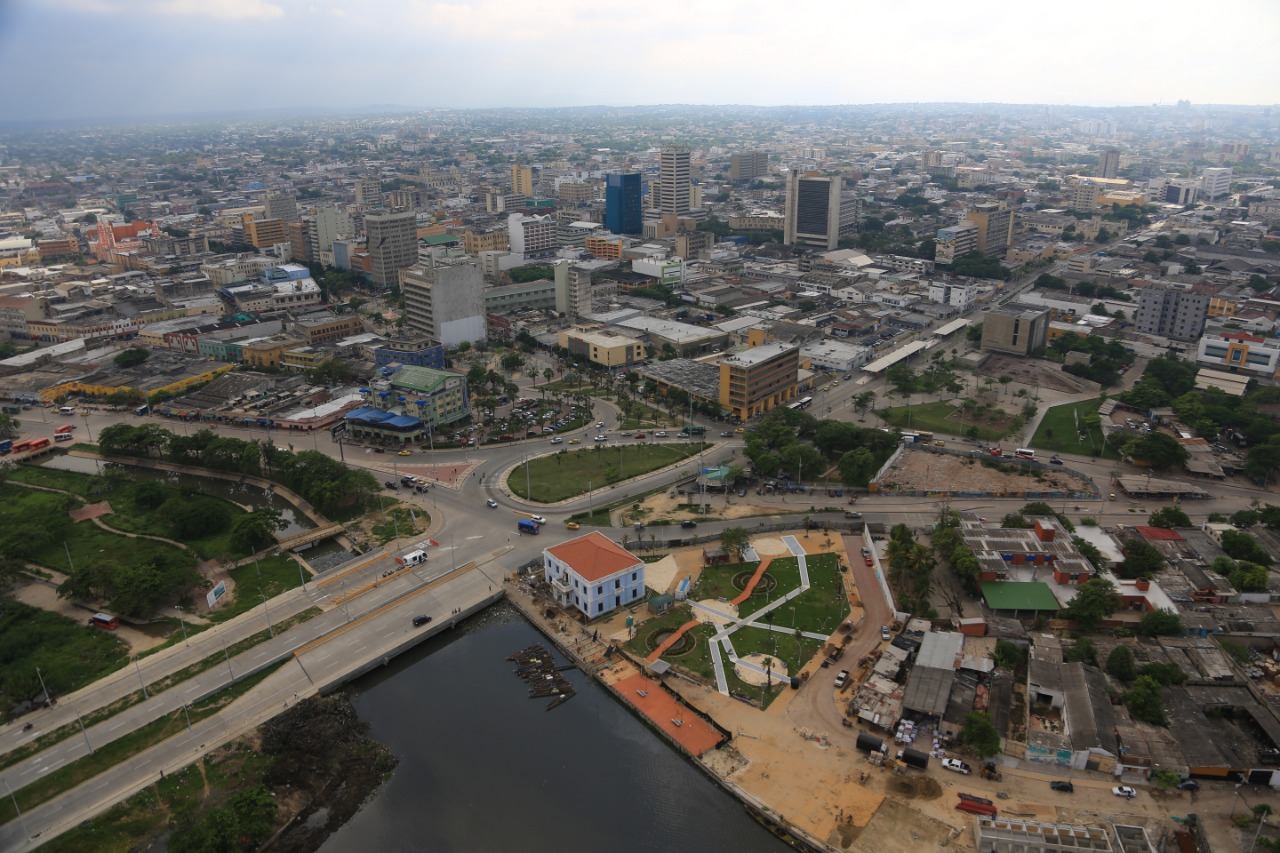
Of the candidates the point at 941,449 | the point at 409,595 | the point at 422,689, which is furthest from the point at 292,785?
the point at 941,449

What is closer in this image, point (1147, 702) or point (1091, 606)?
point (1147, 702)

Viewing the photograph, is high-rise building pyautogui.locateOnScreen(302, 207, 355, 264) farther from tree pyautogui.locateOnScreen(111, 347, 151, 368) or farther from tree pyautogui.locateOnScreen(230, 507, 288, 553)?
tree pyautogui.locateOnScreen(230, 507, 288, 553)

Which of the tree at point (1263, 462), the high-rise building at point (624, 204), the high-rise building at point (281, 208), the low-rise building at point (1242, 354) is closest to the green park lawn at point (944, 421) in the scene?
the tree at point (1263, 462)

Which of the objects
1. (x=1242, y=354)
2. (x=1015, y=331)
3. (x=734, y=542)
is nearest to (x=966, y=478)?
(x=734, y=542)

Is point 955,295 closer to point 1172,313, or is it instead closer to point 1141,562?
point 1172,313

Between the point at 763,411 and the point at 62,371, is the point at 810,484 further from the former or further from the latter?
the point at 62,371

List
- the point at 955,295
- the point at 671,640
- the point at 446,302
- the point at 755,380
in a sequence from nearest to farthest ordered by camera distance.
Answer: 1. the point at 671,640
2. the point at 755,380
3. the point at 446,302
4. the point at 955,295

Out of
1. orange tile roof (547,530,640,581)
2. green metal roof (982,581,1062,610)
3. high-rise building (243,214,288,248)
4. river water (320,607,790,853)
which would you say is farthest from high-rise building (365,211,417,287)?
green metal roof (982,581,1062,610)
